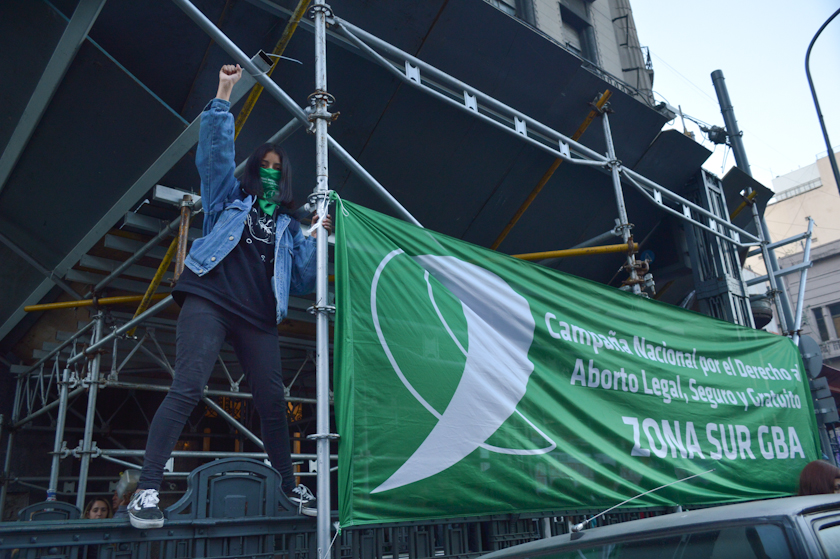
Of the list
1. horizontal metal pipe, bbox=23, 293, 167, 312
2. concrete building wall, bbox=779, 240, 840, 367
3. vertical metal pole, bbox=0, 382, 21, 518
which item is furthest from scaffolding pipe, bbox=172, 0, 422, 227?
concrete building wall, bbox=779, 240, 840, 367

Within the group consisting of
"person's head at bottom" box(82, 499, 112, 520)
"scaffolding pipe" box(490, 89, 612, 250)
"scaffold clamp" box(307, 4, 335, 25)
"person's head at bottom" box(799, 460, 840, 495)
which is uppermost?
"scaffolding pipe" box(490, 89, 612, 250)

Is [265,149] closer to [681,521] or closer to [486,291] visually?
[486,291]

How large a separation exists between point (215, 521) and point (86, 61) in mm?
4063

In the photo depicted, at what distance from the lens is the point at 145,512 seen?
2770 millimetres

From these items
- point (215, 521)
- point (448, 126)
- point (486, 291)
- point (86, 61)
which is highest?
point (448, 126)

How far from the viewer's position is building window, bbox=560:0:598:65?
1081 centimetres

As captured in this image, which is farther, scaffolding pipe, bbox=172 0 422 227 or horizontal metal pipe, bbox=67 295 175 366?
horizontal metal pipe, bbox=67 295 175 366

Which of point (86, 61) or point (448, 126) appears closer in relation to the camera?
point (86, 61)

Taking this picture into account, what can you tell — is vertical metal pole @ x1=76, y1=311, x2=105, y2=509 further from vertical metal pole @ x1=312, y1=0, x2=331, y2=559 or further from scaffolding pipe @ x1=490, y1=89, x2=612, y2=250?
scaffolding pipe @ x1=490, y1=89, x2=612, y2=250

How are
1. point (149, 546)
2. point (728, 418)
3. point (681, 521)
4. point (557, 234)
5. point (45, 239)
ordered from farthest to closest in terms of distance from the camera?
point (557, 234), point (45, 239), point (728, 418), point (149, 546), point (681, 521)

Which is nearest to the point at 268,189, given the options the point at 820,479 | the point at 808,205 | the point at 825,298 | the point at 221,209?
the point at 221,209

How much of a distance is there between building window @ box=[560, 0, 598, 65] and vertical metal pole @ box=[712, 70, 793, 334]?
3.05m

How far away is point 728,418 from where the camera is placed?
18.0 ft

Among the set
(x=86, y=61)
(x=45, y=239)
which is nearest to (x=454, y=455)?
(x=86, y=61)
